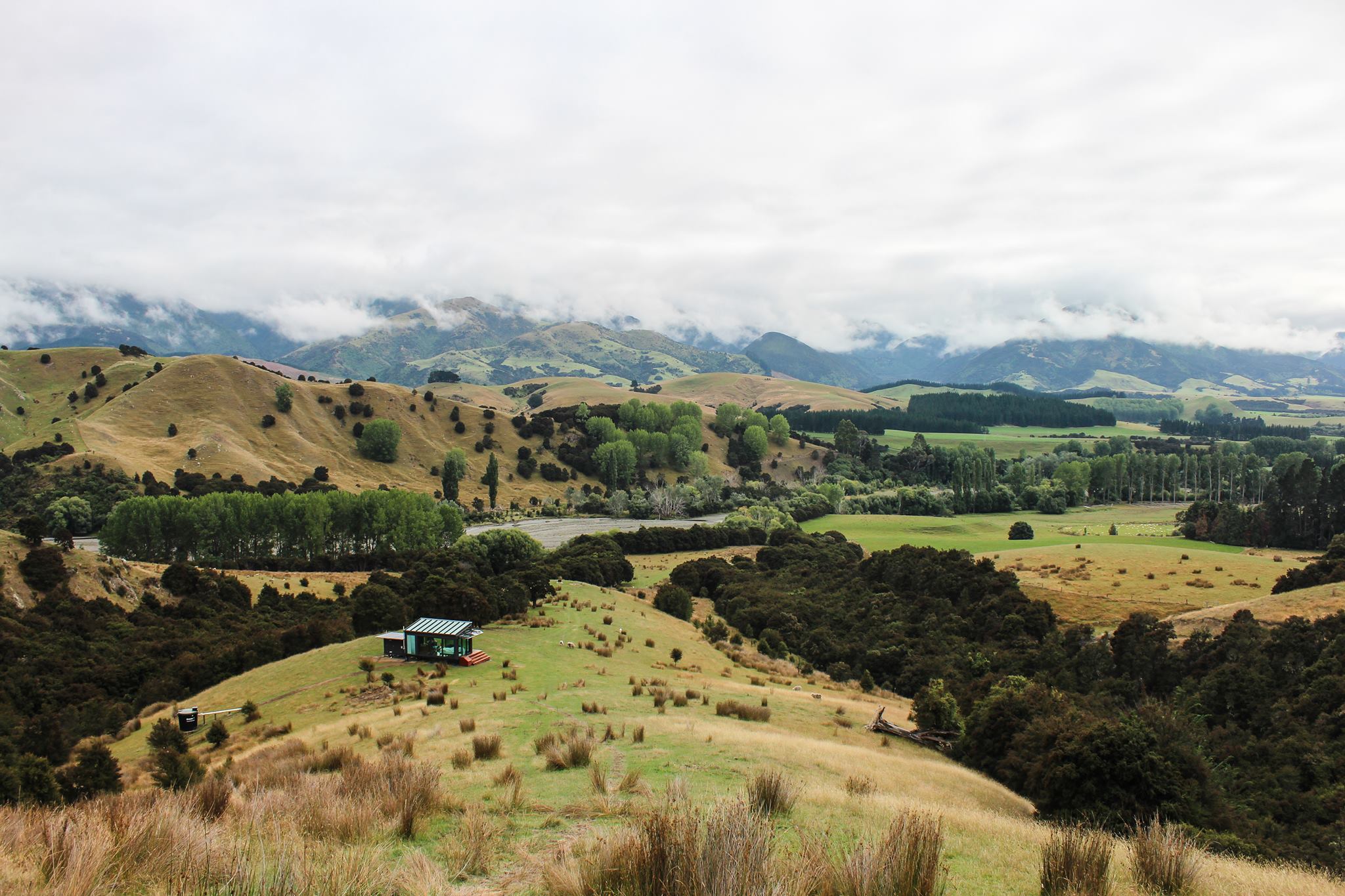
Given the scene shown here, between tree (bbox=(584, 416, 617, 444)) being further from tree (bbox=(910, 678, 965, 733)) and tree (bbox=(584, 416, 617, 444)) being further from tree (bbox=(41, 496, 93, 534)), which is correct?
tree (bbox=(910, 678, 965, 733))

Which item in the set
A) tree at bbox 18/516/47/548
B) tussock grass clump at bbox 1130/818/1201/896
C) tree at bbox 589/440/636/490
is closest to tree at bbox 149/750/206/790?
tussock grass clump at bbox 1130/818/1201/896

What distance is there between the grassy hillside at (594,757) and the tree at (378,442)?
350ft

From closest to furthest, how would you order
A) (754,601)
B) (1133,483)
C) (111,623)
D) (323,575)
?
(111,623) → (754,601) → (323,575) → (1133,483)

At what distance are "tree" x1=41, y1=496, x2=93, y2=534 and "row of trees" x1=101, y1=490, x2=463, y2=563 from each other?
15398 millimetres

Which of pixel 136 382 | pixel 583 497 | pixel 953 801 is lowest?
pixel 583 497

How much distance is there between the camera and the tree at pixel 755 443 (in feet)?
567

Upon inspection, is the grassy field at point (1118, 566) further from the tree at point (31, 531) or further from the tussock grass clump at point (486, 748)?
the tree at point (31, 531)

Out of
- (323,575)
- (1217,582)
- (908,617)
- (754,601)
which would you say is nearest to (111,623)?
(323,575)

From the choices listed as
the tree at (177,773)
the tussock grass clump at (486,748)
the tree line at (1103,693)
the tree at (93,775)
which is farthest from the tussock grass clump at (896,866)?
the tree at (93,775)

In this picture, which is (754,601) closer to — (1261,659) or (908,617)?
(908,617)

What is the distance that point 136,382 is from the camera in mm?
132125

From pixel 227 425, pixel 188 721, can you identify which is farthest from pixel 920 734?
pixel 227 425

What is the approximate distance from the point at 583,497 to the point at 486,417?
113ft

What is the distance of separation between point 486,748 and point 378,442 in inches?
5103
